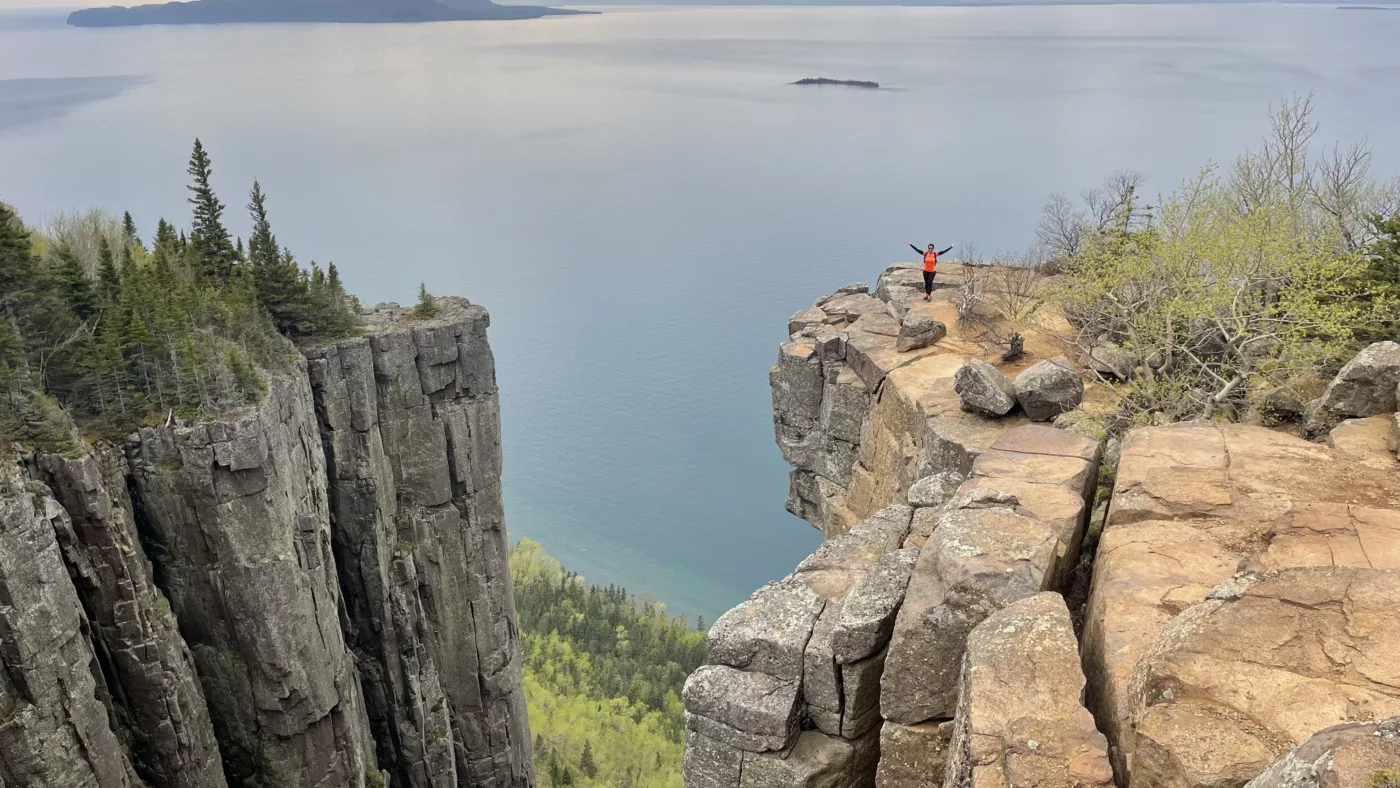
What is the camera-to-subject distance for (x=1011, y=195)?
518 ft

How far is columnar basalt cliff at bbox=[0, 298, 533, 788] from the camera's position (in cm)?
2502

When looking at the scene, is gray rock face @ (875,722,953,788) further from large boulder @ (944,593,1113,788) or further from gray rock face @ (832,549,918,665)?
large boulder @ (944,593,1113,788)

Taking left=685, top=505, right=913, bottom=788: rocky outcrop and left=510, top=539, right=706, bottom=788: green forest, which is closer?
left=685, top=505, right=913, bottom=788: rocky outcrop

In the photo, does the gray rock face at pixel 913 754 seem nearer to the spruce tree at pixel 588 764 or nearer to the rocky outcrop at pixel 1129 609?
the rocky outcrop at pixel 1129 609

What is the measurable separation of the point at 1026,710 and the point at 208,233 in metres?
38.1

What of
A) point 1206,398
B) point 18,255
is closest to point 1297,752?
point 1206,398

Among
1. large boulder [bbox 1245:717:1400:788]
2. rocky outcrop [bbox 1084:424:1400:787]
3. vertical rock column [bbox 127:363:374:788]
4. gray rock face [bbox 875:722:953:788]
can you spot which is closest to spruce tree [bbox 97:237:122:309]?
vertical rock column [bbox 127:363:374:788]

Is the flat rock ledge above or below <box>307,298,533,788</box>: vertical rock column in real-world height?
above

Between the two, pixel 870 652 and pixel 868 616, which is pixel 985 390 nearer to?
pixel 868 616

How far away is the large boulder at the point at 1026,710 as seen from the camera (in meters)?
10.2

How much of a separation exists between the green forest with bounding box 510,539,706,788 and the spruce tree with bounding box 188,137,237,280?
107ft

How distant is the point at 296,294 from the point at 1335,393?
34.5 m

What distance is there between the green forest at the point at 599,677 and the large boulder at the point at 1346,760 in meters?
46.9

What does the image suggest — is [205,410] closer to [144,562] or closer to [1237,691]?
[144,562]
